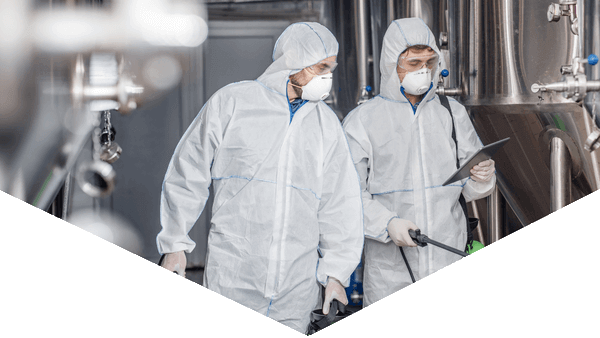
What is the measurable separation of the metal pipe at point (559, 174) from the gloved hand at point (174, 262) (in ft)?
2.82

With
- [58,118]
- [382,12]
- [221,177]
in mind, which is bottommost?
[221,177]

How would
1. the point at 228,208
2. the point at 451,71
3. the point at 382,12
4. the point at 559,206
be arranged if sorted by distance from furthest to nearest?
1. the point at 382,12
2. the point at 451,71
3. the point at 559,206
4. the point at 228,208

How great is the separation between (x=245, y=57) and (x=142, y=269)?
0.89 metres

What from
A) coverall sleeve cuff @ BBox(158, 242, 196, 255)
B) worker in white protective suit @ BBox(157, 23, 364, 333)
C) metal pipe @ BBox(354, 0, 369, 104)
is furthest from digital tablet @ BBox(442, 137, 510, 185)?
coverall sleeve cuff @ BBox(158, 242, 196, 255)

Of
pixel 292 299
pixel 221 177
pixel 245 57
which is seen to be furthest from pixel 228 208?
pixel 245 57

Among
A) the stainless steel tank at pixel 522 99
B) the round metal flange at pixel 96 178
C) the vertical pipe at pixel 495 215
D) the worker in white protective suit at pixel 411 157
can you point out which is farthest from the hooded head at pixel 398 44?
the round metal flange at pixel 96 178

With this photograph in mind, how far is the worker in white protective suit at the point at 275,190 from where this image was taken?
96 centimetres

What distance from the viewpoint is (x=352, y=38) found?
5.12ft

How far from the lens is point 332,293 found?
0.99 meters

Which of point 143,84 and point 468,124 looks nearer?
point 468,124

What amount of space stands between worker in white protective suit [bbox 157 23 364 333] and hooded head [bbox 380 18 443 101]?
0.76 ft

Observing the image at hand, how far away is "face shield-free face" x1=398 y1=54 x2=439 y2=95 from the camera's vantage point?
1.16 metres

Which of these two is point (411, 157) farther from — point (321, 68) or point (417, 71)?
point (321, 68)

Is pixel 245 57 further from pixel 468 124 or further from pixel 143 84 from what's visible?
pixel 468 124
